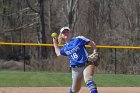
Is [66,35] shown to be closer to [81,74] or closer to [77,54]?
[77,54]

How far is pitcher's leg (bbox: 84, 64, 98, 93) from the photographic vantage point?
26.7 feet

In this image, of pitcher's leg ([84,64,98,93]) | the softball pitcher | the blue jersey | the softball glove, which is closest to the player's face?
the softball pitcher

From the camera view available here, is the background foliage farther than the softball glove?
Yes

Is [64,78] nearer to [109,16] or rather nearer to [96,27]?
[96,27]

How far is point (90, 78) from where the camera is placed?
327 inches

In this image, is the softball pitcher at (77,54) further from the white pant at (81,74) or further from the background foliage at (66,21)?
the background foliage at (66,21)

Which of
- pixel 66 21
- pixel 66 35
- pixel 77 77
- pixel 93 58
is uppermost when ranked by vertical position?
pixel 66 35

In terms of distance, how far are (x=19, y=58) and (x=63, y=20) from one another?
1651 centimetres

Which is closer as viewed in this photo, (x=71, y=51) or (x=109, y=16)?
(x=71, y=51)

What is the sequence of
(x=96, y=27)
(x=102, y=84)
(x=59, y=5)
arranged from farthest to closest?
(x=59, y=5) < (x=96, y=27) < (x=102, y=84)

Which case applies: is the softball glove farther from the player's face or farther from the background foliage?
the background foliage

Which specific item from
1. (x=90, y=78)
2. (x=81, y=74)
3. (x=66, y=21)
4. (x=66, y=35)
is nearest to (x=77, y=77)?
(x=81, y=74)

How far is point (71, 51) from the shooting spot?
8.66 metres

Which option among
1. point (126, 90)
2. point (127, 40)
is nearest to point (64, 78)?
point (126, 90)
